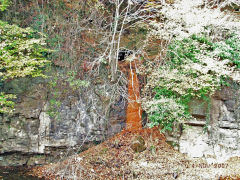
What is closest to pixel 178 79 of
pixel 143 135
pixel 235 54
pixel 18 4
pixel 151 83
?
pixel 151 83

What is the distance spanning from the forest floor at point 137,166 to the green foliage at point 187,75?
1.22 m

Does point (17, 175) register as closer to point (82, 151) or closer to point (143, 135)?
point (82, 151)

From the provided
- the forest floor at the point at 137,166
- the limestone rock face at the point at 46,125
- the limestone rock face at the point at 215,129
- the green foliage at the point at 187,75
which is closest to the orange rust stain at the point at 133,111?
the forest floor at the point at 137,166

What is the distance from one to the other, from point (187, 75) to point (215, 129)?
7.82 ft

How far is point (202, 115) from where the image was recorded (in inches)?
298

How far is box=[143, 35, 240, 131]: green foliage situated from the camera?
22.6 ft

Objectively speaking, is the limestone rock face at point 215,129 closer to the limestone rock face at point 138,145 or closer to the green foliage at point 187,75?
the green foliage at point 187,75

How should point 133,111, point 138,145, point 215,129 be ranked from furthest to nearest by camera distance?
point 133,111, point 138,145, point 215,129

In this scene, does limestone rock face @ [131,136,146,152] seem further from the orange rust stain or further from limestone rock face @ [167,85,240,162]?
limestone rock face @ [167,85,240,162]

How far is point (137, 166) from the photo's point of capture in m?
7.09

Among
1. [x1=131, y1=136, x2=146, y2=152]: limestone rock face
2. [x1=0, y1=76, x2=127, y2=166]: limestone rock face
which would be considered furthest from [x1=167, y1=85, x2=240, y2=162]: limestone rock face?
[x1=0, y1=76, x2=127, y2=166]: limestone rock face

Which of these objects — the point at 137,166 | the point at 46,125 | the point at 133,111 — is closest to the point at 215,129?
the point at 137,166

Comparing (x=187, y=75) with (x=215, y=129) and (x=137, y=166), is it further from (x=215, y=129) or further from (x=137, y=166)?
(x=137, y=166)

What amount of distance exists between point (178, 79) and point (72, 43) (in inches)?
194
